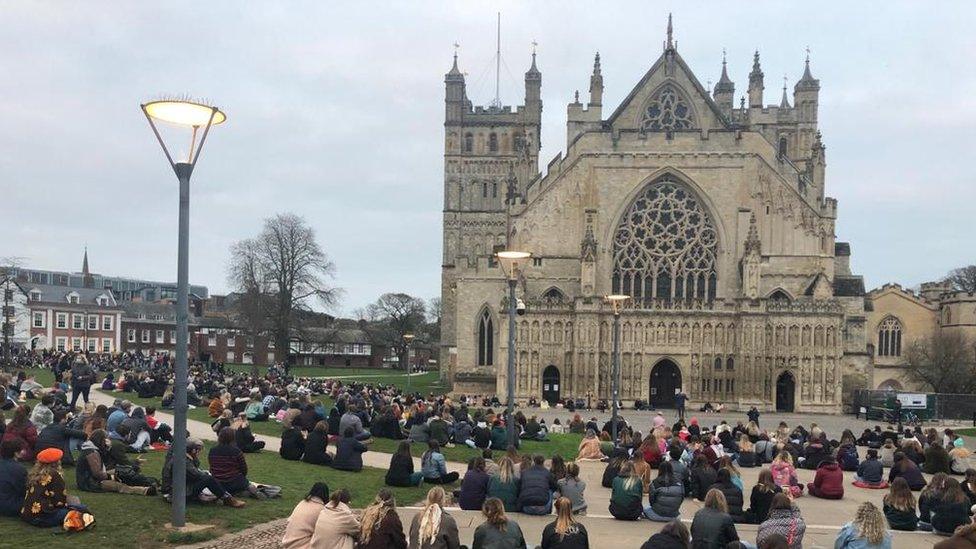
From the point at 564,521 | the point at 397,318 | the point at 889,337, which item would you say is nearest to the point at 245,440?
the point at 564,521

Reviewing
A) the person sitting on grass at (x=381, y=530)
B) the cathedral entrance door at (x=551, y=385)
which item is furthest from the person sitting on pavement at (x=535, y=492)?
the cathedral entrance door at (x=551, y=385)

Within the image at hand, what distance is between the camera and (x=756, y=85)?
59.0 m

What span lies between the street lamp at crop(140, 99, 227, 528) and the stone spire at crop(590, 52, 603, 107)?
142 ft

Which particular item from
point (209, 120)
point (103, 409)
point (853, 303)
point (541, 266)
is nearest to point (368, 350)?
point (541, 266)

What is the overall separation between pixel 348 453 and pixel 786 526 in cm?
970

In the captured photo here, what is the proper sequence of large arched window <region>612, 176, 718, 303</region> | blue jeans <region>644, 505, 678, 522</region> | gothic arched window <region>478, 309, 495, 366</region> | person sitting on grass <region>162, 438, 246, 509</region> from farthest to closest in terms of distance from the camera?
gothic arched window <region>478, 309, 495, 366</region> < large arched window <region>612, 176, 718, 303</region> < blue jeans <region>644, 505, 678, 522</region> < person sitting on grass <region>162, 438, 246, 509</region>

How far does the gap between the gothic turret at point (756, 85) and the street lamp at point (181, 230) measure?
175 ft

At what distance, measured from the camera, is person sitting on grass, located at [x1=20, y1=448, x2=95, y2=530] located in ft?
35.4

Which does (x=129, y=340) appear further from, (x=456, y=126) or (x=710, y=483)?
(x=710, y=483)

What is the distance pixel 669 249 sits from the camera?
165 ft

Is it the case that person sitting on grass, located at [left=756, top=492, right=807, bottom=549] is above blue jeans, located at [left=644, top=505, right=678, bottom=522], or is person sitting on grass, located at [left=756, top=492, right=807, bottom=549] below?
above

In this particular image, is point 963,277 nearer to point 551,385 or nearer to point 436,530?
point 551,385

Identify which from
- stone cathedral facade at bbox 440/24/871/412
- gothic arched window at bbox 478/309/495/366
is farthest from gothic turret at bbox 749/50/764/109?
gothic arched window at bbox 478/309/495/366

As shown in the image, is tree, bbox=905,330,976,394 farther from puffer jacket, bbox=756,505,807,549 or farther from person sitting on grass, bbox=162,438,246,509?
person sitting on grass, bbox=162,438,246,509
